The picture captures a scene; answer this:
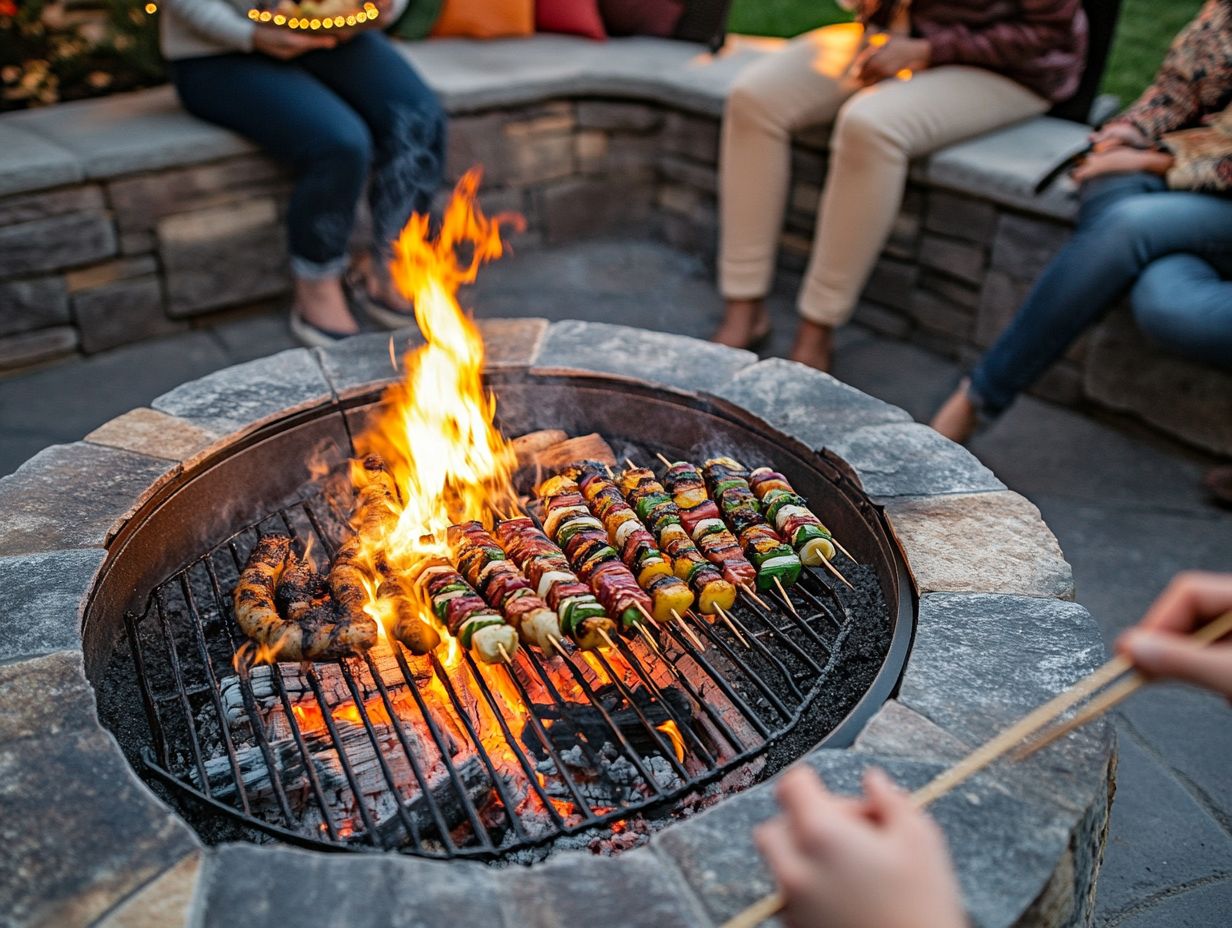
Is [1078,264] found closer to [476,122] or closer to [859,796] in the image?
[859,796]

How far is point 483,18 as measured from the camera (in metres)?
5.55

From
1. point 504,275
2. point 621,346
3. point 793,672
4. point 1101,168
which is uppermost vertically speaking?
point 1101,168

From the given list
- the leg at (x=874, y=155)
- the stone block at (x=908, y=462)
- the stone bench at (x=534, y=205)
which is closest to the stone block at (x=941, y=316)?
the stone bench at (x=534, y=205)

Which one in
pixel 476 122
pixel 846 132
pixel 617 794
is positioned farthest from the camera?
pixel 476 122

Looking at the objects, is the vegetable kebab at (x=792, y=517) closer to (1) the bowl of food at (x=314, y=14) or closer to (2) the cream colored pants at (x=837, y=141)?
(2) the cream colored pants at (x=837, y=141)

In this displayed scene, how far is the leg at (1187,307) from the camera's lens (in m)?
3.17

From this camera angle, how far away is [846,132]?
3.95 metres

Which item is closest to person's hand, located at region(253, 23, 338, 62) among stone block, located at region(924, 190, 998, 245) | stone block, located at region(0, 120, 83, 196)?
stone block, located at region(0, 120, 83, 196)

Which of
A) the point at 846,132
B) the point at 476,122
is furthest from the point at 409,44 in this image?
the point at 846,132

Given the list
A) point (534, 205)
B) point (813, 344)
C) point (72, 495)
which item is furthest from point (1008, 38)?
point (72, 495)

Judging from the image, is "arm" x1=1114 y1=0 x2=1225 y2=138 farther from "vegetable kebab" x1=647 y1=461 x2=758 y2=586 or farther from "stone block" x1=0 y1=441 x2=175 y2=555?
"stone block" x1=0 y1=441 x2=175 y2=555

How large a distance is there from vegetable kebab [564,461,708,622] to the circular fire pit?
157mm

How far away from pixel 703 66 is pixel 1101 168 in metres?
2.28

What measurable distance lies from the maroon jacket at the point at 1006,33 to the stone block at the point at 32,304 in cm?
340
